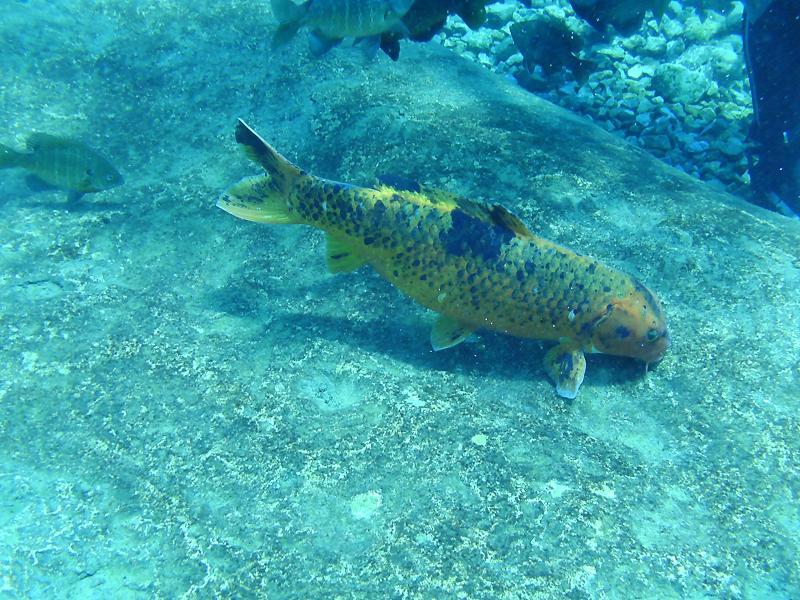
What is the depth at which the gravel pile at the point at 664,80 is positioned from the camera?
6758 millimetres

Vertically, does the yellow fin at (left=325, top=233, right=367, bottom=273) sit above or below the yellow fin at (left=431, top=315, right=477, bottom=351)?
above

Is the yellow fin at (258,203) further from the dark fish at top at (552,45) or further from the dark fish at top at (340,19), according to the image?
the dark fish at top at (552,45)

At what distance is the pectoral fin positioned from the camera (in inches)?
121

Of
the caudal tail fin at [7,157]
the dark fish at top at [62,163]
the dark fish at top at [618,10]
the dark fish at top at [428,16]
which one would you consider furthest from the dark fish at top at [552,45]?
the caudal tail fin at [7,157]

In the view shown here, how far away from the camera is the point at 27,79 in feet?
20.1

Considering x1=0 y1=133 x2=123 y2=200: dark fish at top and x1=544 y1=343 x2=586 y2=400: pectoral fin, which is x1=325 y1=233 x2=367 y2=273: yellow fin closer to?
x1=544 y1=343 x2=586 y2=400: pectoral fin

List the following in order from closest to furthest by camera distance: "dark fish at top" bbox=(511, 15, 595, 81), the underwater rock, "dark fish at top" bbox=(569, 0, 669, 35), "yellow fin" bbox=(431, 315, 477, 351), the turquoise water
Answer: the turquoise water → "yellow fin" bbox=(431, 315, 477, 351) → "dark fish at top" bbox=(569, 0, 669, 35) → the underwater rock → "dark fish at top" bbox=(511, 15, 595, 81)

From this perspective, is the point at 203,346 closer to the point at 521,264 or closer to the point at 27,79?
the point at 521,264

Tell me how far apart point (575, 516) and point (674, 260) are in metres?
2.43

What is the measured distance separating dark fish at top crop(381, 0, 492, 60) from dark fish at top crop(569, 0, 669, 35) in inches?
86.4

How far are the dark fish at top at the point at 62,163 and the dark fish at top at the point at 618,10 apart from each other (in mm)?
6511

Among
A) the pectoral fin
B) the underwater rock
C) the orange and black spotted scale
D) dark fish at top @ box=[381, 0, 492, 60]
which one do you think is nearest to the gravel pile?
the underwater rock

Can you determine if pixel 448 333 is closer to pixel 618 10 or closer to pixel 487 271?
pixel 487 271

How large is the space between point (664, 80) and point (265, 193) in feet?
23.0
